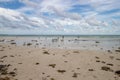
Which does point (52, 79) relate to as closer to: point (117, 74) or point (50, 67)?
point (50, 67)

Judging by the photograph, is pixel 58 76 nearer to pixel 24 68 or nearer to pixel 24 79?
pixel 24 79

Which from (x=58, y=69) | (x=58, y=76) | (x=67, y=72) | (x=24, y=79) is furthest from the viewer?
(x=58, y=69)

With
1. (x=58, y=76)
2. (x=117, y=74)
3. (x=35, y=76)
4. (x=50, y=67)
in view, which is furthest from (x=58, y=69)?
(x=117, y=74)

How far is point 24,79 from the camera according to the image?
1064 centimetres

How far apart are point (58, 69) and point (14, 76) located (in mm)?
3901

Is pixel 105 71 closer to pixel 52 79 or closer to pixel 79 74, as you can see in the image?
pixel 79 74

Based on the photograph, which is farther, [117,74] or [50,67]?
[50,67]

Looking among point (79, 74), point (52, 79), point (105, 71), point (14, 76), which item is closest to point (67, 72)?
point (79, 74)

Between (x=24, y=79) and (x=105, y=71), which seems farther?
(x=105, y=71)

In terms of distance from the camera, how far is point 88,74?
11.9 meters

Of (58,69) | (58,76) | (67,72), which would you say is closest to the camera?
(58,76)

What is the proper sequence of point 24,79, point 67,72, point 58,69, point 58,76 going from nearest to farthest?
1. point 24,79
2. point 58,76
3. point 67,72
4. point 58,69

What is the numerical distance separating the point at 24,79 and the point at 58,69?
362 cm

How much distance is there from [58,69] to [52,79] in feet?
8.86
